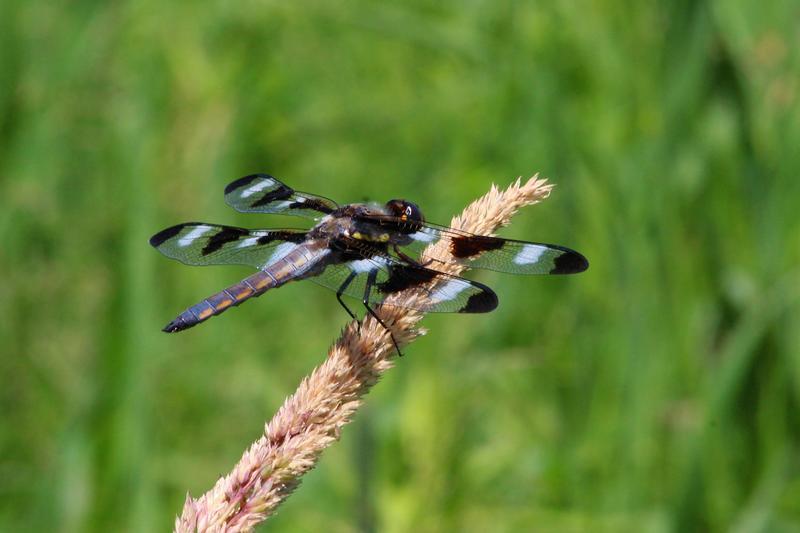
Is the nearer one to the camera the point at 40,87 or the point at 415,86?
the point at 40,87

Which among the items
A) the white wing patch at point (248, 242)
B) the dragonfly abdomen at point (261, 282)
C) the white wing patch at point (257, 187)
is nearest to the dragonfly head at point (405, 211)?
the dragonfly abdomen at point (261, 282)

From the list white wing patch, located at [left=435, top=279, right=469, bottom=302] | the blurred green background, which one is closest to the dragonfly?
white wing patch, located at [left=435, top=279, right=469, bottom=302]

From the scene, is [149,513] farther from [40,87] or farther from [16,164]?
[40,87]

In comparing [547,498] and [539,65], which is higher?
[539,65]

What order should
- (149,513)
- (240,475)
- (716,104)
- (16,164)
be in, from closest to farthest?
(240,475)
(149,513)
(716,104)
(16,164)

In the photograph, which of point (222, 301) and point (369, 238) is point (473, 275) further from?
point (222, 301)

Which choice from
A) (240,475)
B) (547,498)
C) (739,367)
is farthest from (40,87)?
(240,475)

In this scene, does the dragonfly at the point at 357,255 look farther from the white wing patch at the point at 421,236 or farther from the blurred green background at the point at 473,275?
the blurred green background at the point at 473,275
